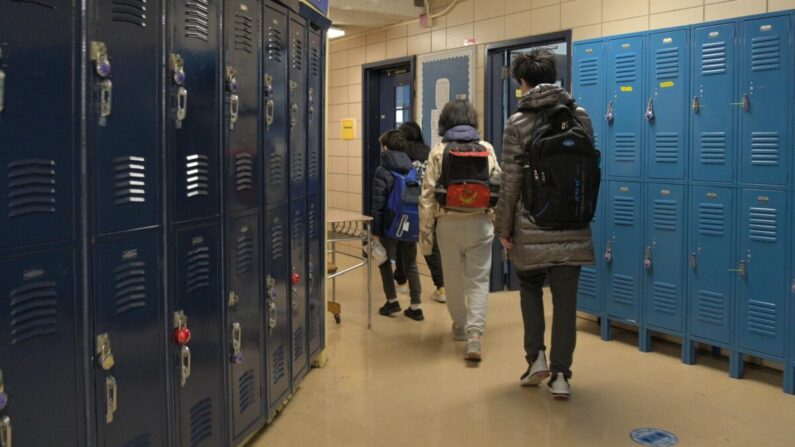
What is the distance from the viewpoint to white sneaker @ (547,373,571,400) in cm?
362

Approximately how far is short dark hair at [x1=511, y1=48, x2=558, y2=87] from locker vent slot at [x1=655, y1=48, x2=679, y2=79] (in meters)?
1.02

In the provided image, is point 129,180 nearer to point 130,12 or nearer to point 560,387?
point 130,12

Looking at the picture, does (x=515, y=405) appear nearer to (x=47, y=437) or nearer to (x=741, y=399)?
(x=741, y=399)

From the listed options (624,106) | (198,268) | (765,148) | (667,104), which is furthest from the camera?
(624,106)

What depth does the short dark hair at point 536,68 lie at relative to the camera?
365cm

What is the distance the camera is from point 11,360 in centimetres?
171

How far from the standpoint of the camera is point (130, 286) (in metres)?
2.14

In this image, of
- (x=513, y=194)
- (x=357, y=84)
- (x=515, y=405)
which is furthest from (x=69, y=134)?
(x=357, y=84)

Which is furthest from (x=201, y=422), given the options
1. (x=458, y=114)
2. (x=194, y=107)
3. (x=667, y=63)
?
(x=667, y=63)

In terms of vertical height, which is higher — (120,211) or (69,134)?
(69,134)

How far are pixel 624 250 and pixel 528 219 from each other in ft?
4.51

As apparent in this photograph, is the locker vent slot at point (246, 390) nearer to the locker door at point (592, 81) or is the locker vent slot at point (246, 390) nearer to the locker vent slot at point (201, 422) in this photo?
the locker vent slot at point (201, 422)

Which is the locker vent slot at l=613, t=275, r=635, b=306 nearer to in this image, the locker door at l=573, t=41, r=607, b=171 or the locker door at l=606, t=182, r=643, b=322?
the locker door at l=606, t=182, r=643, b=322

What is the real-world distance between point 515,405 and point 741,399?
114cm
